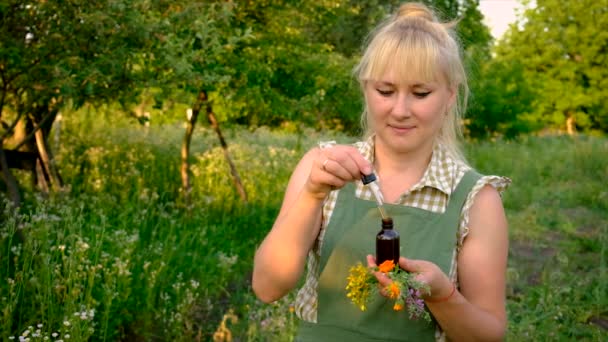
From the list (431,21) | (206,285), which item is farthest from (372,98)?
(206,285)

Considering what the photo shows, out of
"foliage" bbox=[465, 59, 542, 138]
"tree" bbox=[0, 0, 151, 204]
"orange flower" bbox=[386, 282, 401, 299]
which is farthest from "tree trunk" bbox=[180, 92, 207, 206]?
"foliage" bbox=[465, 59, 542, 138]

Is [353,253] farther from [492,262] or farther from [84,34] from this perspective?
[84,34]

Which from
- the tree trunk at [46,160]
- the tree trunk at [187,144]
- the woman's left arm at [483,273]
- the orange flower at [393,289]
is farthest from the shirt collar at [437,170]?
the tree trunk at [187,144]

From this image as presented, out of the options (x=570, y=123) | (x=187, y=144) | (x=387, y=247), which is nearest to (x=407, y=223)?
(x=387, y=247)

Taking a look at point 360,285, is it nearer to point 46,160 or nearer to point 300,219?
point 300,219

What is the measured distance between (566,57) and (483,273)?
137 ft

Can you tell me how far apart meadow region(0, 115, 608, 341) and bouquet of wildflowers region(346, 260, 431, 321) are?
154 cm

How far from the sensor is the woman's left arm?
6.18 feet

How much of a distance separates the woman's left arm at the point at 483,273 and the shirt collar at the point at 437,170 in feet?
0.33

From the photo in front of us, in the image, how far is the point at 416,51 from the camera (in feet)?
6.34

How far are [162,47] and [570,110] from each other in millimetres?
39791

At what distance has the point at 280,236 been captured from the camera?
186 centimetres

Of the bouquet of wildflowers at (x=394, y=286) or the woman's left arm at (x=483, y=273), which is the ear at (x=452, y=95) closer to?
the woman's left arm at (x=483, y=273)

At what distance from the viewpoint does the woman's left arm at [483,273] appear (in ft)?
6.18
